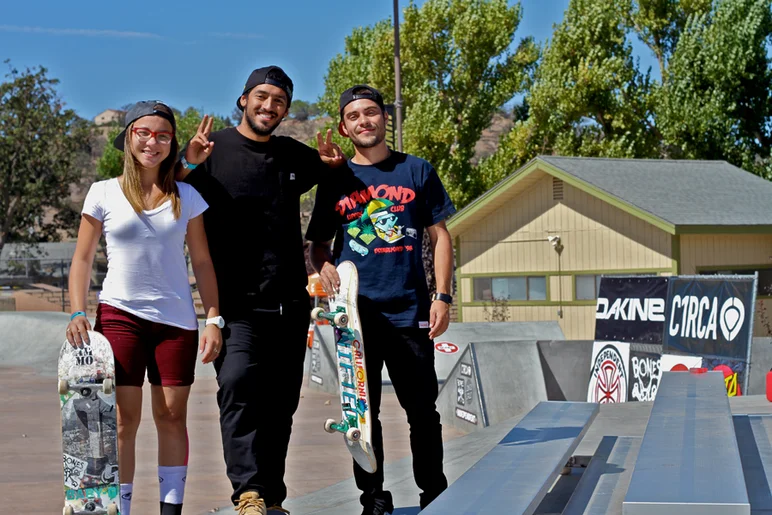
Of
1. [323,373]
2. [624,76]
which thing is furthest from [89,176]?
[323,373]

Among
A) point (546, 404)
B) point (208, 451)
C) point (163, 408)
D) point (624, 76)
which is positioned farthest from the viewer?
point (624, 76)

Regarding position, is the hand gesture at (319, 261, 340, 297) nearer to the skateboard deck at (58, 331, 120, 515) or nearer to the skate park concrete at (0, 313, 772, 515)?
the skateboard deck at (58, 331, 120, 515)

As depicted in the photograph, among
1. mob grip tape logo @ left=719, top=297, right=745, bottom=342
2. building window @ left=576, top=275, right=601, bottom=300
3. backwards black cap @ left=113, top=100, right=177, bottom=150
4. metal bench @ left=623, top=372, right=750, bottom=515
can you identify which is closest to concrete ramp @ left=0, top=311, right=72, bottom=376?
building window @ left=576, top=275, right=601, bottom=300

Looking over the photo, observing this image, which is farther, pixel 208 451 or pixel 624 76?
pixel 624 76

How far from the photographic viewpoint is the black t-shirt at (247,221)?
4684 millimetres

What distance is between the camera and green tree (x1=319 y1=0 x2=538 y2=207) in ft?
139

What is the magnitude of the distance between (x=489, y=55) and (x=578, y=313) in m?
21.8

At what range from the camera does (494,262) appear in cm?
2677

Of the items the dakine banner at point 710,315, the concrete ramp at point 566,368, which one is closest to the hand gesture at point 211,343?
the dakine banner at point 710,315

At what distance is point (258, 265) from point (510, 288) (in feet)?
72.5

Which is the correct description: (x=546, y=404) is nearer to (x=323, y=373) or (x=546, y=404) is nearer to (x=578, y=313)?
(x=323, y=373)

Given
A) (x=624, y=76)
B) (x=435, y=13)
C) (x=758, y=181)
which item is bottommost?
(x=758, y=181)

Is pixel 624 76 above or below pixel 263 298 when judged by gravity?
above

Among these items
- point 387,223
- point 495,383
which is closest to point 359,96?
point 387,223
